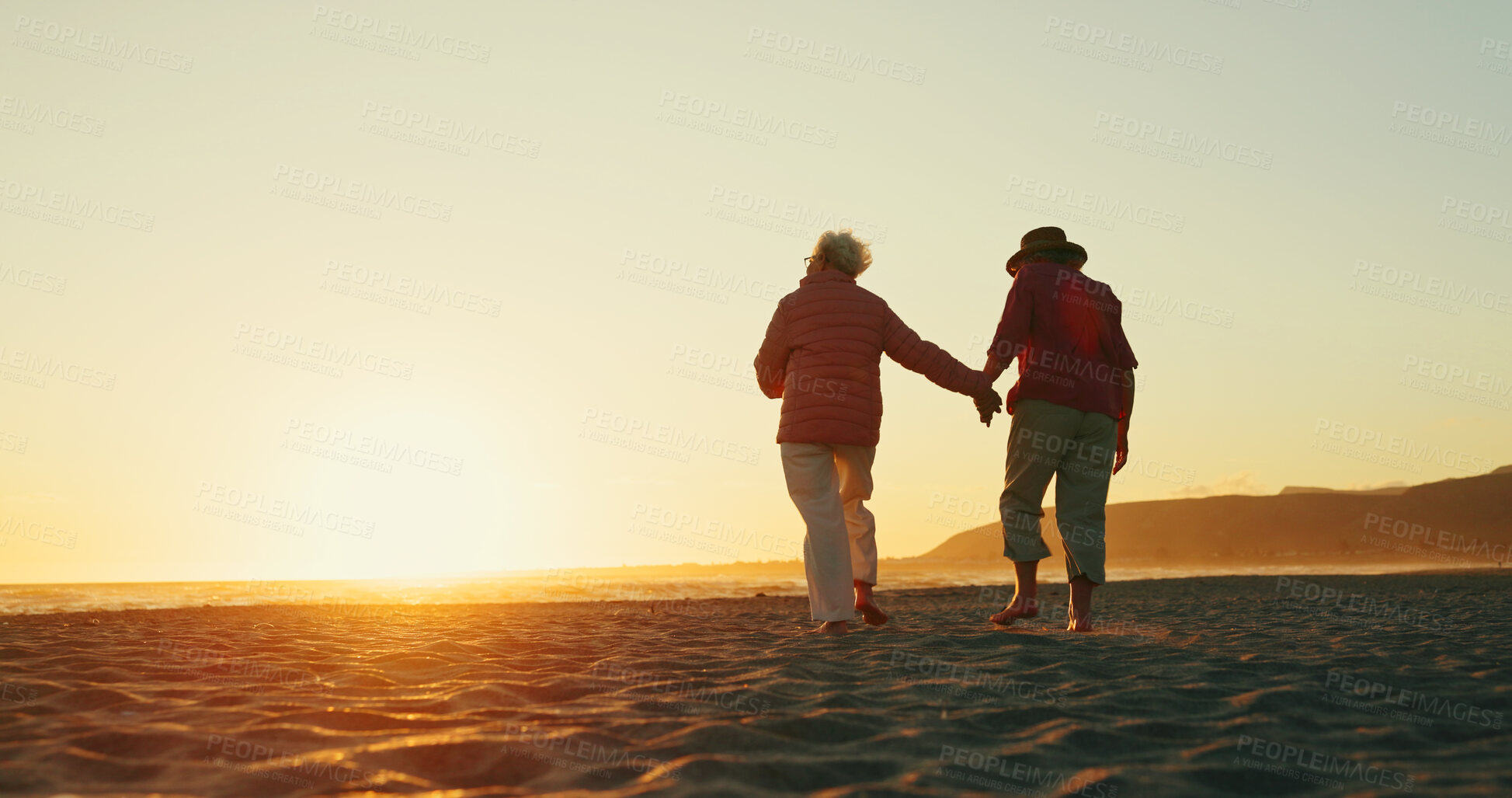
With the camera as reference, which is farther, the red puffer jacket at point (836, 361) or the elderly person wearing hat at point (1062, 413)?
the elderly person wearing hat at point (1062, 413)

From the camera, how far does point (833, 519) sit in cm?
440

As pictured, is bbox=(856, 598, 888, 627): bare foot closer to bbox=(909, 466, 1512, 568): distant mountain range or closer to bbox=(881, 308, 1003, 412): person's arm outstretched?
bbox=(881, 308, 1003, 412): person's arm outstretched

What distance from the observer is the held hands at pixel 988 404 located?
4.96 m

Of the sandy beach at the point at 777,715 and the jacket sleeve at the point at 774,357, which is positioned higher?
the jacket sleeve at the point at 774,357

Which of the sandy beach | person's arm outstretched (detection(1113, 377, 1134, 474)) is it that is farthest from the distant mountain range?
the sandy beach

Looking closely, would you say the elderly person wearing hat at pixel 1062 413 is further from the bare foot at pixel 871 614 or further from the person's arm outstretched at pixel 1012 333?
the bare foot at pixel 871 614

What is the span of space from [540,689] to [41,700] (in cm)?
147

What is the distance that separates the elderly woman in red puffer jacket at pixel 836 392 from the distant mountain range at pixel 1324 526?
150 feet

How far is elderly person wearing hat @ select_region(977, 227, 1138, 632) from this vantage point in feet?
15.2

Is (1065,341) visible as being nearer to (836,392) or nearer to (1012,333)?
(1012,333)

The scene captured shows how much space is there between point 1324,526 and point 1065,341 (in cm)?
8195

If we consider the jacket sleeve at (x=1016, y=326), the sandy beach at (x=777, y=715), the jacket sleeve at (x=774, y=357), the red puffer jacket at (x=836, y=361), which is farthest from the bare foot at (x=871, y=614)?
the jacket sleeve at (x=1016, y=326)

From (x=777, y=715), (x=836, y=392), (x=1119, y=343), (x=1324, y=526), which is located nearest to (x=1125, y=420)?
(x=1119, y=343)

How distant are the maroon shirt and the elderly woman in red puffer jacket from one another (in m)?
0.26
